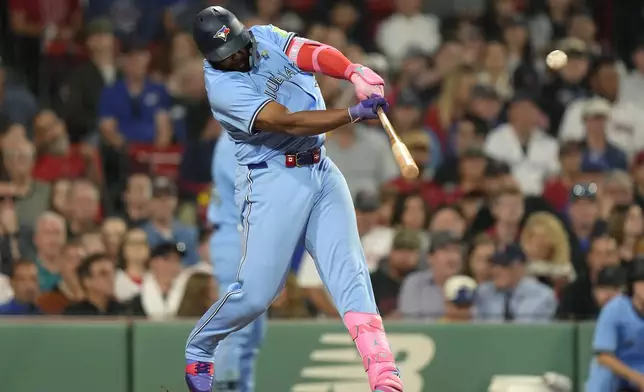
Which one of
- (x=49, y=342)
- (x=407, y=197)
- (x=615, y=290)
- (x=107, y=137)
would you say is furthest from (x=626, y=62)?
(x=49, y=342)

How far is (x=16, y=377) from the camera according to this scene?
24.8ft

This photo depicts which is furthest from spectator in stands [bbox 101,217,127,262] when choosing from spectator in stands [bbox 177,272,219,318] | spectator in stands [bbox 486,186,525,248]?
spectator in stands [bbox 486,186,525,248]

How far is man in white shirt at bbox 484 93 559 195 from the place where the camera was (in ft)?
34.6

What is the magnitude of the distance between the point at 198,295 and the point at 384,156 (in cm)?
278

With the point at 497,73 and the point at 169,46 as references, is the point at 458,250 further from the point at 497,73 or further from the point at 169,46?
the point at 169,46

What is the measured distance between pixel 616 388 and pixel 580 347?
33 centimetres

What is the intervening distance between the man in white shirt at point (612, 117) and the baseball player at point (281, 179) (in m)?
5.41

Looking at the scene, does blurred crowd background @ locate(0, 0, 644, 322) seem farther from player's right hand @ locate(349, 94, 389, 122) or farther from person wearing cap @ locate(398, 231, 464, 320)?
player's right hand @ locate(349, 94, 389, 122)

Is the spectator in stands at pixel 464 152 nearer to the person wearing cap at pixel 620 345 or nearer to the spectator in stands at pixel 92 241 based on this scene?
the person wearing cap at pixel 620 345

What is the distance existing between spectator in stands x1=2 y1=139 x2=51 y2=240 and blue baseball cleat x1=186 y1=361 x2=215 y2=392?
407 centimetres

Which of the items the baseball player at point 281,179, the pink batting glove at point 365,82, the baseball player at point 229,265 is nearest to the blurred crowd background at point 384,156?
the baseball player at point 229,265

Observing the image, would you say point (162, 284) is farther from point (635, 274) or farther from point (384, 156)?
point (635, 274)

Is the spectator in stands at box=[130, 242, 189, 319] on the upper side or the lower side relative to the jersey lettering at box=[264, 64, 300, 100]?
lower

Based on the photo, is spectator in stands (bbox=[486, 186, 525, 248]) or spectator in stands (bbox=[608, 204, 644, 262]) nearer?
spectator in stands (bbox=[608, 204, 644, 262])
